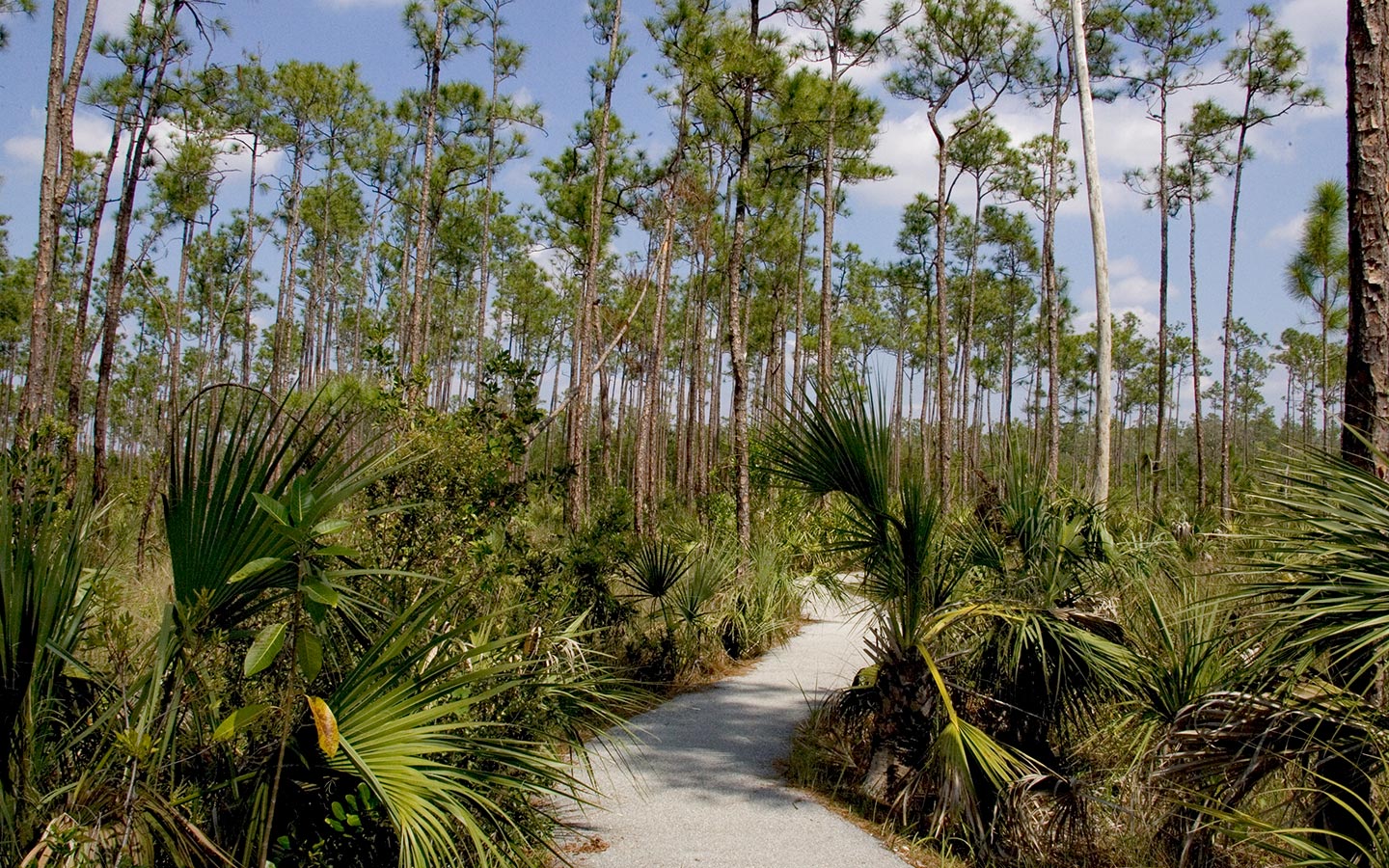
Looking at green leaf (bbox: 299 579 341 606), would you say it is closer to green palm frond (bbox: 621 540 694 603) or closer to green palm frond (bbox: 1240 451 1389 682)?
green palm frond (bbox: 1240 451 1389 682)

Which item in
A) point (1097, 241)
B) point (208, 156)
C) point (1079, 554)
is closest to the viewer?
point (1079, 554)

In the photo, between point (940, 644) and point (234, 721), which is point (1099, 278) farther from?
point (234, 721)

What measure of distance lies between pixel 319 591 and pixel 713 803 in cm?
360

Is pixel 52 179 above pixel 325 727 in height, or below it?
above

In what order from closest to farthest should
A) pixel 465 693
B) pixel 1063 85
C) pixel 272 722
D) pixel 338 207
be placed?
pixel 272 722, pixel 465 693, pixel 1063 85, pixel 338 207

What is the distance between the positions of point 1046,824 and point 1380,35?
4.77 m

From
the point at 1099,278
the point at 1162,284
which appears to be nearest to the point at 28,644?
the point at 1099,278

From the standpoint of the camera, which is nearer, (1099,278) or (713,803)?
(713,803)

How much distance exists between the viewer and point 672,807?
5363 millimetres

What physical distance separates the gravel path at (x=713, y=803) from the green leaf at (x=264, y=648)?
2145mm

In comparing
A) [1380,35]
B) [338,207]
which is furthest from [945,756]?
[338,207]

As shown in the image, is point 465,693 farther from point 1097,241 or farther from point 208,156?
point 208,156

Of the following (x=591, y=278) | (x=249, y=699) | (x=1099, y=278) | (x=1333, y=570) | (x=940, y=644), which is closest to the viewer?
(x=1333, y=570)

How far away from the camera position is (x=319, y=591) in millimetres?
2615
